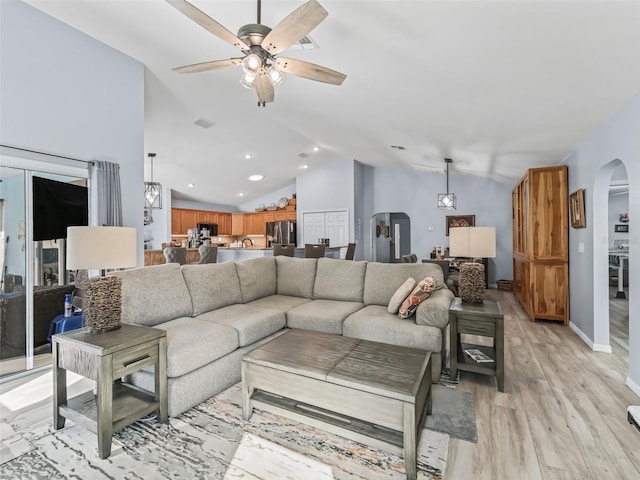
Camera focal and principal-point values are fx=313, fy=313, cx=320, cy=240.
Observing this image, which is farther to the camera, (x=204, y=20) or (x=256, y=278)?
(x=256, y=278)

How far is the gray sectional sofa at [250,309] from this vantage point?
2396mm

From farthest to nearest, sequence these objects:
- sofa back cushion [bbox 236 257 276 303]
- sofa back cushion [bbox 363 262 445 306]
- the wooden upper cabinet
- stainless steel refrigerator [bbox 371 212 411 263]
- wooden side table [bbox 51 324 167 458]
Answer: stainless steel refrigerator [bbox 371 212 411 263] < the wooden upper cabinet < sofa back cushion [bbox 236 257 276 303] < sofa back cushion [bbox 363 262 445 306] < wooden side table [bbox 51 324 167 458]

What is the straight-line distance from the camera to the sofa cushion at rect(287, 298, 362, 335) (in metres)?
3.07

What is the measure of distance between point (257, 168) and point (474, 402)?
7013 millimetres

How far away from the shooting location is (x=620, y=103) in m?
2.65

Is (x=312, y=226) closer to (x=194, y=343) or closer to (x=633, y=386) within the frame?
(x=194, y=343)

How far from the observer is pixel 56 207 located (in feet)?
10.5

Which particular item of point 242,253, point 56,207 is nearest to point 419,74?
point 56,207

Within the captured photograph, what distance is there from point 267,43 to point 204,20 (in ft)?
1.25

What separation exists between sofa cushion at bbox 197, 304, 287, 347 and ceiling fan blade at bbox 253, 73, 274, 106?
75.3 inches

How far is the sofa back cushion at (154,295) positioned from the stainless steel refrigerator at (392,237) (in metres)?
7.85

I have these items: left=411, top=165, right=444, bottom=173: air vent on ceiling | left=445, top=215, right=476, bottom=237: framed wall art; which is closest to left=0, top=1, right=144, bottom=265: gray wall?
left=411, top=165, right=444, bottom=173: air vent on ceiling

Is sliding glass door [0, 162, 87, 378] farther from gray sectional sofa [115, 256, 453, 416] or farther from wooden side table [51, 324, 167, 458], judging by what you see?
wooden side table [51, 324, 167, 458]

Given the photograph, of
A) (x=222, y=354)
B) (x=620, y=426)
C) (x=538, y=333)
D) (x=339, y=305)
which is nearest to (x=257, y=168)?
(x=339, y=305)
